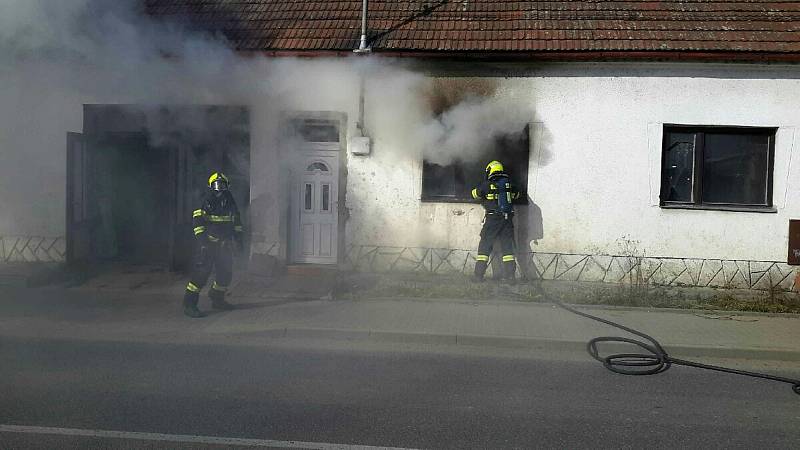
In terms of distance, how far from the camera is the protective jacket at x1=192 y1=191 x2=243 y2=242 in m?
7.66

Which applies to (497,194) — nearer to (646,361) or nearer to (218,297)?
(646,361)

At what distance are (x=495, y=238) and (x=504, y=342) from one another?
247cm

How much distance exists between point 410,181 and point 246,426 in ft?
18.9

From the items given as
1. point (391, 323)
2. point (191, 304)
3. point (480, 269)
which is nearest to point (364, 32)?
point (480, 269)

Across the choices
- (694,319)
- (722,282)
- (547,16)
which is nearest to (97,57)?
(547,16)

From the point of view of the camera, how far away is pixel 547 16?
9.92 m

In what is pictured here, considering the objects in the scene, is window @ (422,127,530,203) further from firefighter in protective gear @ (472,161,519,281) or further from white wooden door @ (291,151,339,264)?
white wooden door @ (291,151,339,264)

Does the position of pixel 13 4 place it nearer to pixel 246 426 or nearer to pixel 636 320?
pixel 246 426

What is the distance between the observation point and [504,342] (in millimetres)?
6906

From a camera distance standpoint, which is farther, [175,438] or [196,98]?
[196,98]

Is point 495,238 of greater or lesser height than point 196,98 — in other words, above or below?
Result: below

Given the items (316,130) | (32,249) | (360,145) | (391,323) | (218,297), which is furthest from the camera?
(32,249)

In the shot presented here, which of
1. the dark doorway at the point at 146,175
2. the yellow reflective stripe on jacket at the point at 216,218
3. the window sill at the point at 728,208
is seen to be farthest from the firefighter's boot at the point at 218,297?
the window sill at the point at 728,208

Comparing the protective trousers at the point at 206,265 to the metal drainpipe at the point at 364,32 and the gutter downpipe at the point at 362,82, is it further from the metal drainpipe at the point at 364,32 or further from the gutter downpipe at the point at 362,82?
the metal drainpipe at the point at 364,32
